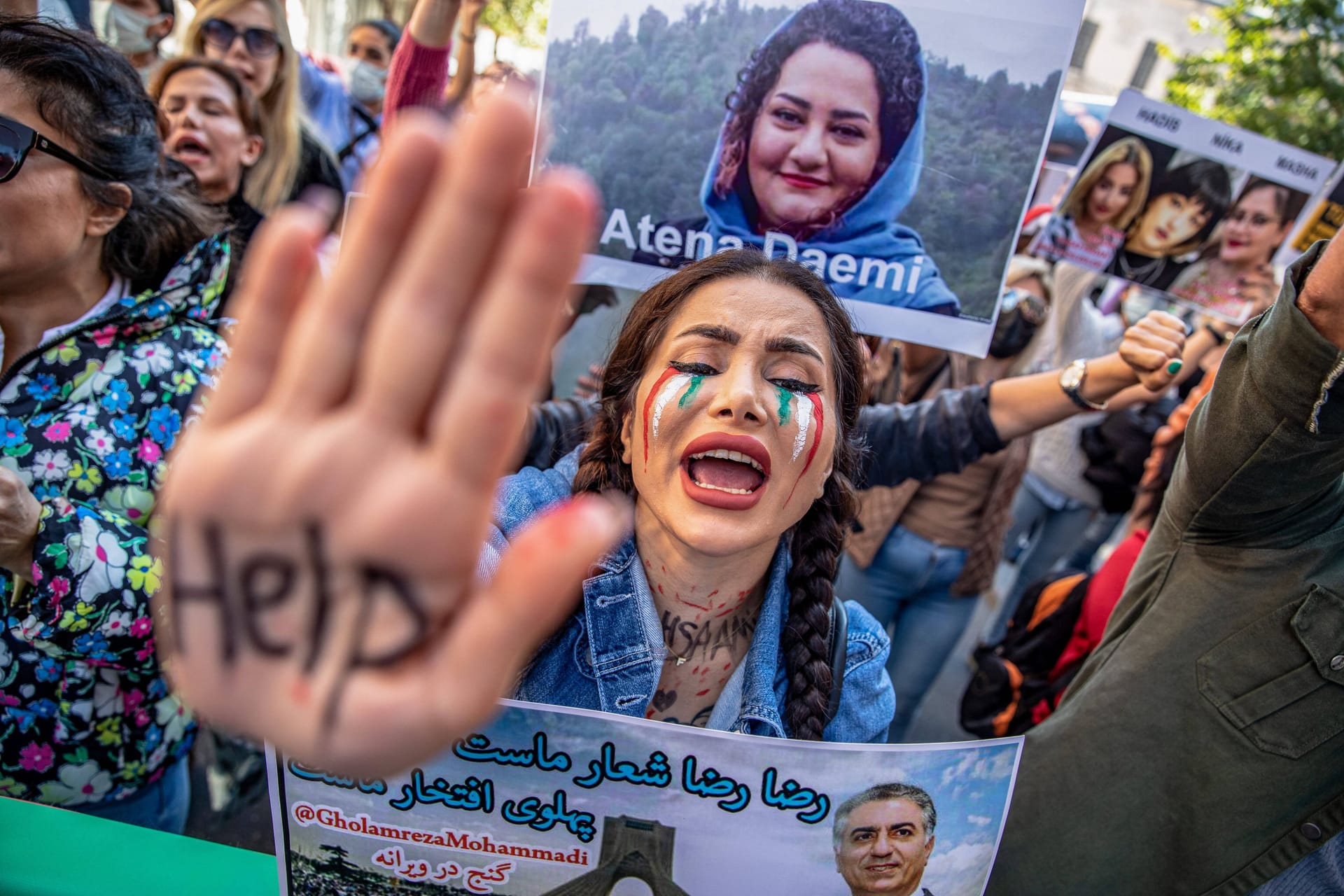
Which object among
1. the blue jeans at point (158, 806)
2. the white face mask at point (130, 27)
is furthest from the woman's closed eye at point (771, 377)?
the white face mask at point (130, 27)

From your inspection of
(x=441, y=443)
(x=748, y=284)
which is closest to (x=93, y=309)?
(x=748, y=284)

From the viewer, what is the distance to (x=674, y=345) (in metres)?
1.49

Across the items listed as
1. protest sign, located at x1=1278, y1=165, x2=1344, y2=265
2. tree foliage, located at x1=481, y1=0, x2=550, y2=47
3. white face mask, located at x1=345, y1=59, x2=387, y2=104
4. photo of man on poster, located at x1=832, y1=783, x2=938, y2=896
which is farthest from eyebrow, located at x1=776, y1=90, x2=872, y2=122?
tree foliage, located at x1=481, y1=0, x2=550, y2=47

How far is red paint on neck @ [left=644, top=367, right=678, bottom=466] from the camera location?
4.73 feet

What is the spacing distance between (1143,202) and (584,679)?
2.96m

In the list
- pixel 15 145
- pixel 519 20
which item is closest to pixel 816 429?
pixel 15 145

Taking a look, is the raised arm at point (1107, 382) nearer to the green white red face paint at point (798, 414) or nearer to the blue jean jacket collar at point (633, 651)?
the green white red face paint at point (798, 414)

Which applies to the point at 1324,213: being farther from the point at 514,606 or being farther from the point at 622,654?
the point at 514,606

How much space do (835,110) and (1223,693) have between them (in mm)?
1498

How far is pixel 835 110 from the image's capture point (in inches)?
79.5

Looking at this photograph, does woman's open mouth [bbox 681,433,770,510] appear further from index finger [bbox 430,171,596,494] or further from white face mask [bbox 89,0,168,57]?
white face mask [bbox 89,0,168,57]

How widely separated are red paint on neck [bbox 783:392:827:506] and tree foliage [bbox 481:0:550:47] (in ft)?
49.6

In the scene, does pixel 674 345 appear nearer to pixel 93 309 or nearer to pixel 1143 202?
pixel 93 309

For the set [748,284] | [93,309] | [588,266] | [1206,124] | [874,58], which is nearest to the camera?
[748,284]
